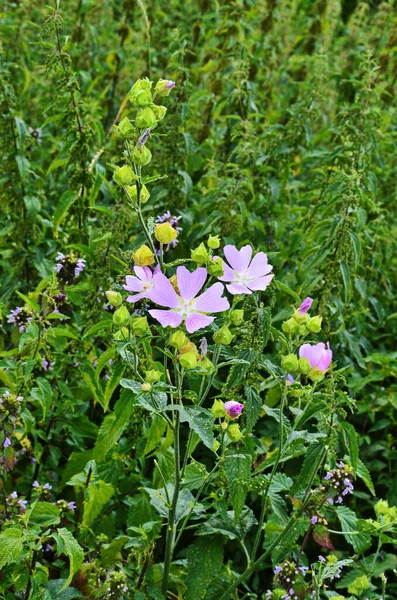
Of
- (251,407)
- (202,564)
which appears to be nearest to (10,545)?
(202,564)

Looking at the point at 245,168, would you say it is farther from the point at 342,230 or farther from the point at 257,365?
the point at 257,365

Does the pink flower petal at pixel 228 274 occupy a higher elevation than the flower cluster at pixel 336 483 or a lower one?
higher

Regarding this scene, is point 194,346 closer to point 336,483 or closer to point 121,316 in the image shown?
point 121,316

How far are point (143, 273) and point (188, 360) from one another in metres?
0.17

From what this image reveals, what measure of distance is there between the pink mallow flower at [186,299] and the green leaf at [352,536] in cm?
66

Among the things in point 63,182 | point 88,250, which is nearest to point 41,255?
point 88,250

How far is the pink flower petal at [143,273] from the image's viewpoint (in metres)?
1.28

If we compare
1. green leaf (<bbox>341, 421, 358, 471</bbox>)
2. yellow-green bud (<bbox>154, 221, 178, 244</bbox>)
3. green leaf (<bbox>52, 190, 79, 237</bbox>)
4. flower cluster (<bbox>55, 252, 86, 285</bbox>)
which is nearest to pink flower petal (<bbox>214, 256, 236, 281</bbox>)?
yellow-green bud (<bbox>154, 221, 178, 244</bbox>)

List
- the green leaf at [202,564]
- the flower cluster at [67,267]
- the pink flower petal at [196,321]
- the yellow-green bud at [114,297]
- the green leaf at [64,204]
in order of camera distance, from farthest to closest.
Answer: the green leaf at [64,204], the flower cluster at [67,267], the green leaf at [202,564], the yellow-green bud at [114,297], the pink flower petal at [196,321]

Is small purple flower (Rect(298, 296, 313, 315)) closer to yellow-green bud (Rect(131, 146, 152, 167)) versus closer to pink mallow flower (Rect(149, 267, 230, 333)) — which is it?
pink mallow flower (Rect(149, 267, 230, 333))

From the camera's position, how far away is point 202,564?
156 centimetres

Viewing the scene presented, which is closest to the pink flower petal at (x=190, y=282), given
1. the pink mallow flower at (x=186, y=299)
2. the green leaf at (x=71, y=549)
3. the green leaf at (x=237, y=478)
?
the pink mallow flower at (x=186, y=299)

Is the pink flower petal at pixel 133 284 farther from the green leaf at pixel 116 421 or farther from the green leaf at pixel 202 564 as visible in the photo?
the green leaf at pixel 202 564

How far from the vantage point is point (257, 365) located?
1.50 m
